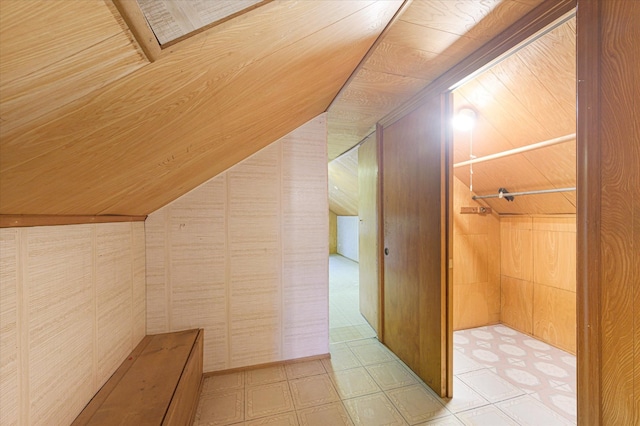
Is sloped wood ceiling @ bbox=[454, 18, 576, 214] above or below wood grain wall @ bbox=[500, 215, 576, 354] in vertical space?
above

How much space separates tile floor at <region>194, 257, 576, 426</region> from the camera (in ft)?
4.72

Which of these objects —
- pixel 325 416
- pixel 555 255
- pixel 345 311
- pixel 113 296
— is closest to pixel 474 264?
pixel 555 255

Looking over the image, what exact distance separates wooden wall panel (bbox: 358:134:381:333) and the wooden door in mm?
150

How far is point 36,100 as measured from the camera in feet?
1.42

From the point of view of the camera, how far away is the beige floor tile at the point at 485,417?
4.58 feet

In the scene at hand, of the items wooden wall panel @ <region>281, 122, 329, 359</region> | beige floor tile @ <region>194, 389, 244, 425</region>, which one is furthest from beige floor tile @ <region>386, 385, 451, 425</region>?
beige floor tile @ <region>194, 389, 244, 425</region>

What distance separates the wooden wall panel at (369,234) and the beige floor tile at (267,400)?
109 centimetres

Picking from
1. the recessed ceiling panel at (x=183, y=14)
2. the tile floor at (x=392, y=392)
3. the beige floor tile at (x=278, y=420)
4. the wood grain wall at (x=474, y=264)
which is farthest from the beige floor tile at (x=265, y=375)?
the recessed ceiling panel at (x=183, y=14)

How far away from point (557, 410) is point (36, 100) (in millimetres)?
2624

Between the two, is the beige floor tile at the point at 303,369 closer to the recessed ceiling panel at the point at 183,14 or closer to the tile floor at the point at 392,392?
the tile floor at the point at 392,392

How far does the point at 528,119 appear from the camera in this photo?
1603 millimetres

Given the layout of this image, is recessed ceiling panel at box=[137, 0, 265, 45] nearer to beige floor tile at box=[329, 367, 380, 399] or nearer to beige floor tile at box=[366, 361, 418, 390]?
beige floor tile at box=[329, 367, 380, 399]

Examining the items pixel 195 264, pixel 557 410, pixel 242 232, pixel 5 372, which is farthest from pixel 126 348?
pixel 557 410

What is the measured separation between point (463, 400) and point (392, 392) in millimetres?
445
